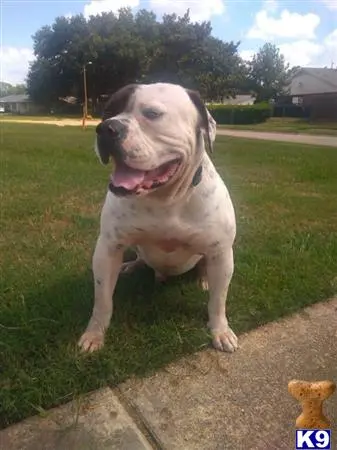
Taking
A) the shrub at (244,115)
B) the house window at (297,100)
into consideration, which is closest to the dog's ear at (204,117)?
the shrub at (244,115)

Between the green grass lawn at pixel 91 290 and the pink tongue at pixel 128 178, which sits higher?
the pink tongue at pixel 128 178

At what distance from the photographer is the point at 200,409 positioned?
74.1 inches

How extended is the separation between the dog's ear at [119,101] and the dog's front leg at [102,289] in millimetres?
586

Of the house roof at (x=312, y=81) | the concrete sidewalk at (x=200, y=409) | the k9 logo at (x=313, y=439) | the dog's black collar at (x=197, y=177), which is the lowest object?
the k9 logo at (x=313, y=439)

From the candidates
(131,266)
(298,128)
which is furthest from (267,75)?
(131,266)

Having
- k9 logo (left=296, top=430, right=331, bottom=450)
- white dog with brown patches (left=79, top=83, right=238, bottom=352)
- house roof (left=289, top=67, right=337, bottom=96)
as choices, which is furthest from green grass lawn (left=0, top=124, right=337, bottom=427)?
house roof (left=289, top=67, right=337, bottom=96)

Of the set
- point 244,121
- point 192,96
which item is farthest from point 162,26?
point 192,96

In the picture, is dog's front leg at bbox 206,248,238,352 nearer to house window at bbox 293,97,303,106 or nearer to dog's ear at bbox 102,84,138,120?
dog's ear at bbox 102,84,138,120

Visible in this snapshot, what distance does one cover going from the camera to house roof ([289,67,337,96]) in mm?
47969

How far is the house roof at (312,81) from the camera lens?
48.0 meters

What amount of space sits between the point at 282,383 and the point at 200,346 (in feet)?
1.42

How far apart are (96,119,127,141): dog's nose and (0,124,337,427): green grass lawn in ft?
3.24

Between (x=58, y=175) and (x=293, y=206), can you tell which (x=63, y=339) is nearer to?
(x=293, y=206)

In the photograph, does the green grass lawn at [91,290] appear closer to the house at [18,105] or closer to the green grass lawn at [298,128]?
the green grass lawn at [298,128]
